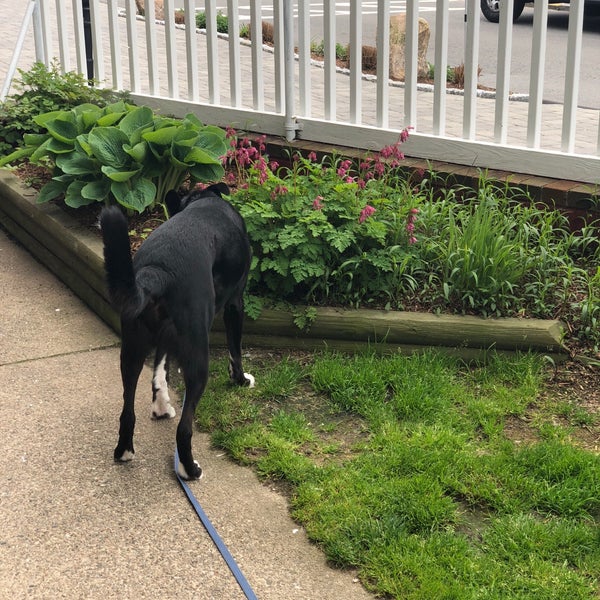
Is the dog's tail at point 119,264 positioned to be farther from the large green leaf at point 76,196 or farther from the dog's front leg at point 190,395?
the large green leaf at point 76,196

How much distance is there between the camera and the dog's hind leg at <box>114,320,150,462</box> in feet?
11.4

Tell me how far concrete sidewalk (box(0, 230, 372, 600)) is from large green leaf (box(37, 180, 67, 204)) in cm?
132

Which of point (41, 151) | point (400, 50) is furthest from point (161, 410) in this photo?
point (400, 50)

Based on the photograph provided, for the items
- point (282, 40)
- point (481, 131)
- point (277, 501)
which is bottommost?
point (277, 501)

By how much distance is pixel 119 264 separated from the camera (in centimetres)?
315

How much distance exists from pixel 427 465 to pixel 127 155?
8.86 feet

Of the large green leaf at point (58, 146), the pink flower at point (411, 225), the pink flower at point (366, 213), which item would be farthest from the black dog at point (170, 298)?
the large green leaf at point (58, 146)

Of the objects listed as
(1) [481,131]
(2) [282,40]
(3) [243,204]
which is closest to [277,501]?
(3) [243,204]

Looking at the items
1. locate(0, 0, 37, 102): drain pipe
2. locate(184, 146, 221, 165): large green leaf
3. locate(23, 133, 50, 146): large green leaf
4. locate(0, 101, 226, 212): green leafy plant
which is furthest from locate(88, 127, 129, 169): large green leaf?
locate(0, 0, 37, 102): drain pipe

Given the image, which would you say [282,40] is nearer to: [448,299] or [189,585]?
[448,299]

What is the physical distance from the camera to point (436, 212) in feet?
17.0

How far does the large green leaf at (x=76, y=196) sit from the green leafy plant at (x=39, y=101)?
5.06 feet

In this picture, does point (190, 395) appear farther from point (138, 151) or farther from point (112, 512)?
point (138, 151)

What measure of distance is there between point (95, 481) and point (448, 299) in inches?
80.6
